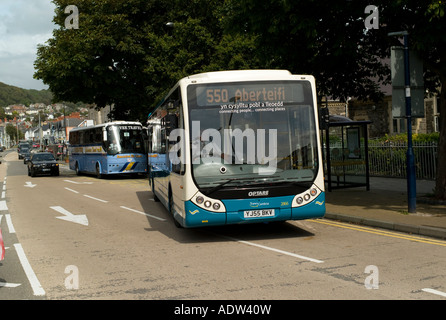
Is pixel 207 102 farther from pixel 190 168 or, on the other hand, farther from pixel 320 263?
pixel 320 263

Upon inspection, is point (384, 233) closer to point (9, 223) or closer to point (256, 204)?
point (256, 204)

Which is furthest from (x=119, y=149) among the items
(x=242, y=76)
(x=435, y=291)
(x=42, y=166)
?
(x=435, y=291)

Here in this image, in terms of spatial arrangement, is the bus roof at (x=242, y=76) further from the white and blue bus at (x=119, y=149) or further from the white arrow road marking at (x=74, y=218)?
the white and blue bus at (x=119, y=149)

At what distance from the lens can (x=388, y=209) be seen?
38.2 ft

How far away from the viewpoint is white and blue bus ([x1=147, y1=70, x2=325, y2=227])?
8617 millimetres

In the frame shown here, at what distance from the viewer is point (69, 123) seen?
467 ft

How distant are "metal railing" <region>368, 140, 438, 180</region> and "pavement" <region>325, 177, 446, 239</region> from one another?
1449 millimetres

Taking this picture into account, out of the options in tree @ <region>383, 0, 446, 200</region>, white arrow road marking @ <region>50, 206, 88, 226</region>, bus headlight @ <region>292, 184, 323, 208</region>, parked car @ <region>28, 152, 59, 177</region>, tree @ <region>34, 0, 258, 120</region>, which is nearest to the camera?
bus headlight @ <region>292, 184, 323, 208</region>

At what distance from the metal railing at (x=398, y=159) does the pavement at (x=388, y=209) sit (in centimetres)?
145

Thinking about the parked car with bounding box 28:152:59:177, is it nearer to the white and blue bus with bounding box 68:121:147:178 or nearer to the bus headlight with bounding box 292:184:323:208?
the white and blue bus with bounding box 68:121:147:178

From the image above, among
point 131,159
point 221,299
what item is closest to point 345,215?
point 221,299

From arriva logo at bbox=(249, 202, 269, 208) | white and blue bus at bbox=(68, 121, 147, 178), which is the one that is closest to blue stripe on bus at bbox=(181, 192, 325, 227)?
arriva logo at bbox=(249, 202, 269, 208)

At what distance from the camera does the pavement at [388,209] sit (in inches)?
373
